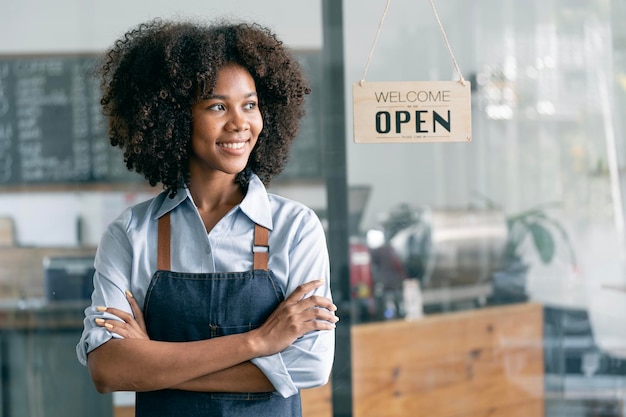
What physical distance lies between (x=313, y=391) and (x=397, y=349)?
298 millimetres

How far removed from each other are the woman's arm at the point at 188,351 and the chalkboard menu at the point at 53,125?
1258mm

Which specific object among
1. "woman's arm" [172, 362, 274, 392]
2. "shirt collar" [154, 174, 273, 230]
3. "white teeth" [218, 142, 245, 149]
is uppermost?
→ "white teeth" [218, 142, 245, 149]

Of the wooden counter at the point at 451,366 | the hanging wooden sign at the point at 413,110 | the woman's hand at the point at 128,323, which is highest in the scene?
the hanging wooden sign at the point at 413,110

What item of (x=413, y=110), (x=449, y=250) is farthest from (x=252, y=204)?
(x=449, y=250)

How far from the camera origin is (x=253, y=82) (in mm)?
1801

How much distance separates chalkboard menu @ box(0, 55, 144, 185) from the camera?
2873 millimetres

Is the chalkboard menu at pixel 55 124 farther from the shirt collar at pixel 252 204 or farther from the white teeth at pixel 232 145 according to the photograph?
the white teeth at pixel 232 145

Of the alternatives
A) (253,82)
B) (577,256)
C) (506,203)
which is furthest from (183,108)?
(577,256)

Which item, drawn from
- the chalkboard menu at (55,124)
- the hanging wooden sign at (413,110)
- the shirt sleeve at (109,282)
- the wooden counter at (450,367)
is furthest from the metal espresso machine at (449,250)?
the shirt sleeve at (109,282)

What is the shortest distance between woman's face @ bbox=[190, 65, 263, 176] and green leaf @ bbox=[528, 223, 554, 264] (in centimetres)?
139

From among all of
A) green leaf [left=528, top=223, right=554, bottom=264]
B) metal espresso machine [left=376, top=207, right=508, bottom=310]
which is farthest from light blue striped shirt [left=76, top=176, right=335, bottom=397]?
green leaf [left=528, top=223, right=554, bottom=264]

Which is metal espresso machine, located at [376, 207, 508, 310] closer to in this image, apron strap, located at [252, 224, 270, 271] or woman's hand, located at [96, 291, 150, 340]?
apron strap, located at [252, 224, 270, 271]

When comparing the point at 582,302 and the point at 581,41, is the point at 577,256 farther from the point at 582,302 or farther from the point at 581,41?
the point at 581,41

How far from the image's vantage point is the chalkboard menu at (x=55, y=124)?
287cm
